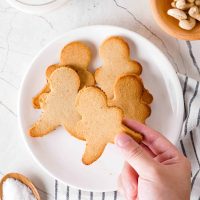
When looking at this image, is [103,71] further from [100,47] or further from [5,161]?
[5,161]

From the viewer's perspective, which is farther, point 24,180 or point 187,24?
point 24,180

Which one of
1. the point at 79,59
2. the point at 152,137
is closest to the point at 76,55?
→ the point at 79,59

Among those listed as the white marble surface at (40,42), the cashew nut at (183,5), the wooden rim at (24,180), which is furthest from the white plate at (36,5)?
the wooden rim at (24,180)

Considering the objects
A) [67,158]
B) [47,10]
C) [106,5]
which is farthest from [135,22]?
[67,158]

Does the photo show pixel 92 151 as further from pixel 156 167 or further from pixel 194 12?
pixel 194 12

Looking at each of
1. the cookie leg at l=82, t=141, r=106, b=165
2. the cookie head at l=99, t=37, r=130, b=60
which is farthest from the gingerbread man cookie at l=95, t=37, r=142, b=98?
the cookie leg at l=82, t=141, r=106, b=165

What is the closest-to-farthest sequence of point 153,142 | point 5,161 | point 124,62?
point 153,142 < point 124,62 < point 5,161

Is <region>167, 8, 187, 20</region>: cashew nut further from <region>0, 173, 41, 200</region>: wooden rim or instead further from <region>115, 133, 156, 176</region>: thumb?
<region>0, 173, 41, 200</region>: wooden rim

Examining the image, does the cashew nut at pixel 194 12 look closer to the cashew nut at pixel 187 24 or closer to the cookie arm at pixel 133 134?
the cashew nut at pixel 187 24
